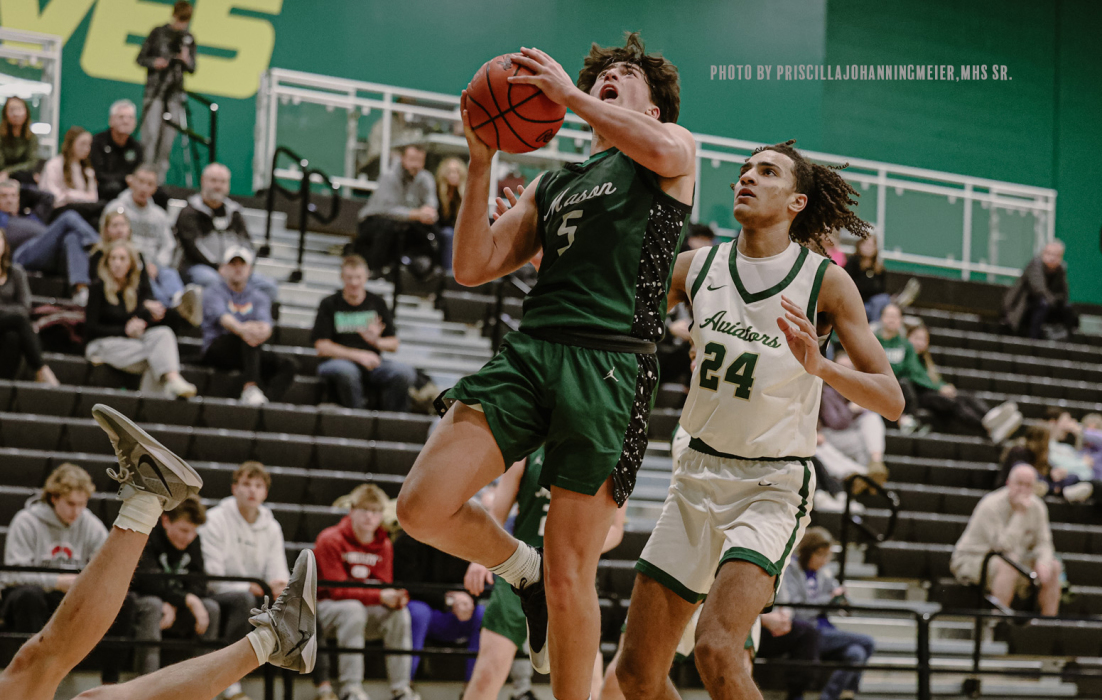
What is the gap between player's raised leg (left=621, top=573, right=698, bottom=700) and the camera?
3.77 meters

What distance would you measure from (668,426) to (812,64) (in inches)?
328

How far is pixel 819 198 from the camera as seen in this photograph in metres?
4.20

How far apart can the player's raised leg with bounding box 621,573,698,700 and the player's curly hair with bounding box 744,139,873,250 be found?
130 centimetres

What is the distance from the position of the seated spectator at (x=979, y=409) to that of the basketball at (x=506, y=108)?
8.65 metres

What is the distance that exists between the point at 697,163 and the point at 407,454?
6583mm

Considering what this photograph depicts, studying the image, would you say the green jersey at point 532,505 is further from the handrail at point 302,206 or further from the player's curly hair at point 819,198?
the handrail at point 302,206

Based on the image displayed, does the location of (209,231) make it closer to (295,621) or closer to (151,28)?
(151,28)

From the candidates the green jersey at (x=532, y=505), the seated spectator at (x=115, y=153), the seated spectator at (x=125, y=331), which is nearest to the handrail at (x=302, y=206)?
the seated spectator at (x=115, y=153)

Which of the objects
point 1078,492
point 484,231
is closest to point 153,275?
point 484,231

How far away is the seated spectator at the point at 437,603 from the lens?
685 cm

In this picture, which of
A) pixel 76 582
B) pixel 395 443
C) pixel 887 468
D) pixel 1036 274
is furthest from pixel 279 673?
pixel 1036 274

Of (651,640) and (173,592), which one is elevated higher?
(651,640)

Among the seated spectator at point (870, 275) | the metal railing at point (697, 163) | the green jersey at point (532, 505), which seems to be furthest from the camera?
the metal railing at point (697, 163)

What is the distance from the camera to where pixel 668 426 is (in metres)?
9.63
